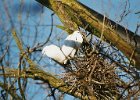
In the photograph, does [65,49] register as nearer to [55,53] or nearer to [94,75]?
[55,53]

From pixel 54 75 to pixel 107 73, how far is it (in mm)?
566

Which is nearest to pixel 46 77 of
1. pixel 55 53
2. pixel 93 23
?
pixel 55 53

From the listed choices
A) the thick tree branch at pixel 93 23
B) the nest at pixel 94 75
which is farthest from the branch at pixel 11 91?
the thick tree branch at pixel 93 23

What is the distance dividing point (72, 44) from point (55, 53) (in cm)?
21

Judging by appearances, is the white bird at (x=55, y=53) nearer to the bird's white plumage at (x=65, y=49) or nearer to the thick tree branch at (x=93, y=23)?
the bird's white plumage at (x=65, y=49)

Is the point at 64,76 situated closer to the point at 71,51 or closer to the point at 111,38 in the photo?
the point at 71,51

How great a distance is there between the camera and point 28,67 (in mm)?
5219

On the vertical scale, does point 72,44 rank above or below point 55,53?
above

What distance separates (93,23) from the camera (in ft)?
16.2

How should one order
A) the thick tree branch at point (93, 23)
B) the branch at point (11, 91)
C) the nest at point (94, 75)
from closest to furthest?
the branch at point (11, 91) → the thick tree branch at point (93, 23) → the nest at point (94, 75)

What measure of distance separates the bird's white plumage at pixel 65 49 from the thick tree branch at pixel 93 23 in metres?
0.17

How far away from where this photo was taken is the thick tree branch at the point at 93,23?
4.85 meters

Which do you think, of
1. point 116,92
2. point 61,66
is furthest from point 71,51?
point 116,92

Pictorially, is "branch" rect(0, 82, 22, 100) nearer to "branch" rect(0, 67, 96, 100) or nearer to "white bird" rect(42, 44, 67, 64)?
"branch" rect(0, 67, 96, 100)
